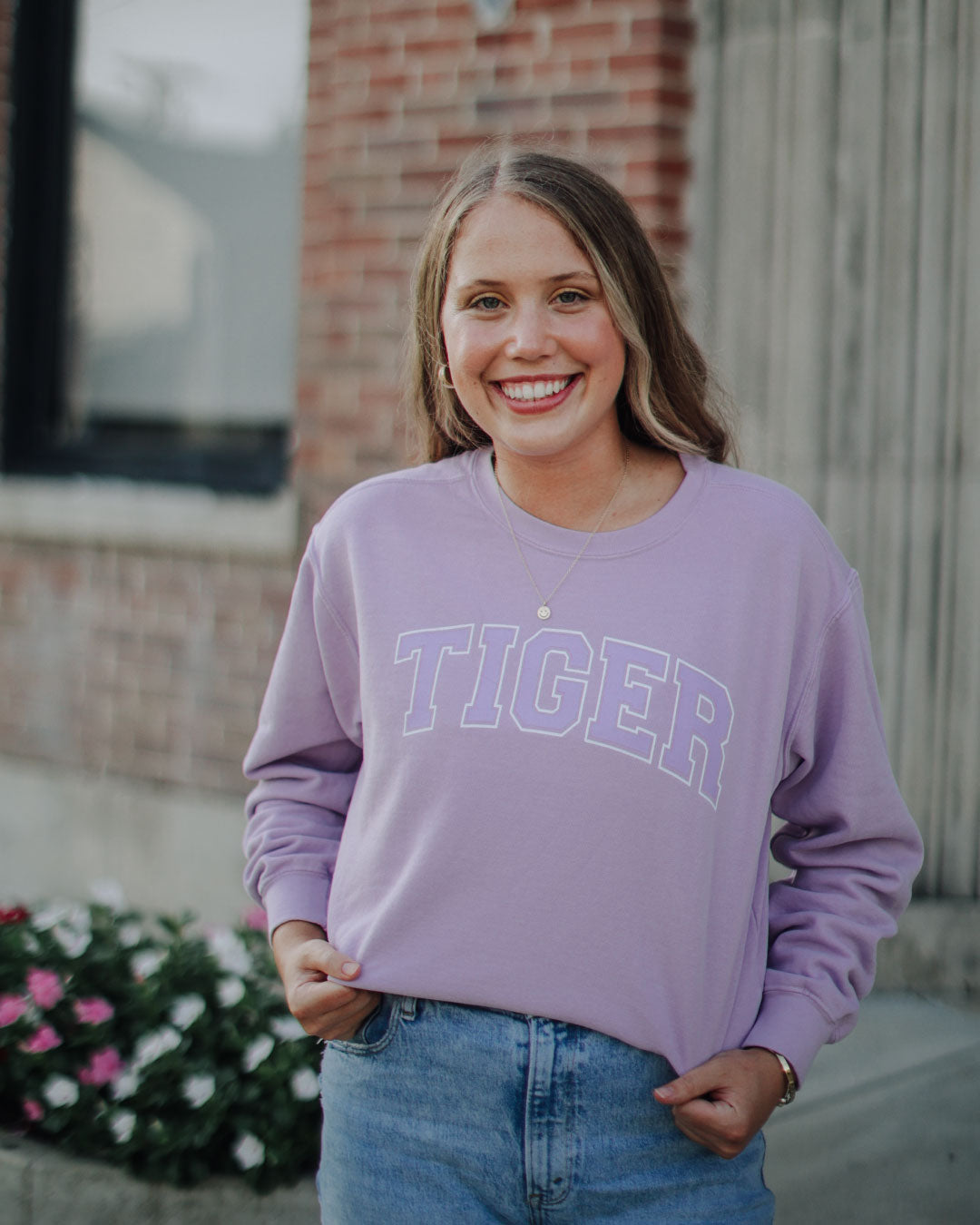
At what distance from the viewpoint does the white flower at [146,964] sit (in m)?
3.26

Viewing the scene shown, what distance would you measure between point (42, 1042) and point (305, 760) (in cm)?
146

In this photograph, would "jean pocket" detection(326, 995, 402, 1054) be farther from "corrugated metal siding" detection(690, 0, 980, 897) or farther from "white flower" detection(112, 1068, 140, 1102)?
"corrugated metal siding" detection(690, 0, 980, 897)

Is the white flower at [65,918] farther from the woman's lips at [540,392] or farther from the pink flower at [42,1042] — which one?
the woman's lips at [540,392]

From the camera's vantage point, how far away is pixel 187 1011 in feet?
10.1

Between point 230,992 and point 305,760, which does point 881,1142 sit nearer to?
point 230,992

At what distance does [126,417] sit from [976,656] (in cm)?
353

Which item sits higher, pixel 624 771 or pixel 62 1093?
pixel 624 771

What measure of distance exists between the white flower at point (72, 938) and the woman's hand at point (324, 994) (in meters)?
1.66

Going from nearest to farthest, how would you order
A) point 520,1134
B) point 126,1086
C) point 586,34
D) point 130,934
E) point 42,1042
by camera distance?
point 520,1134 < point 126,1086 < point 42,1042 < point 130,934 < point 586,34

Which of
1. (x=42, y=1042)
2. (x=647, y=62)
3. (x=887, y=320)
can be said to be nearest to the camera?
(x=42, y=1042)

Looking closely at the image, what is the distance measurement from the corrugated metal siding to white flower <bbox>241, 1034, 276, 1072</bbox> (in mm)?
1704

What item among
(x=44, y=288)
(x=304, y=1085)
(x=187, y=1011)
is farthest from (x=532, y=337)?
(x=44, y=288)

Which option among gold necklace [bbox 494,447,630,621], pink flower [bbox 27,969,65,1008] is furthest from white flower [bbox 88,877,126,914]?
gold necklace [bbox 494,447,630,621]

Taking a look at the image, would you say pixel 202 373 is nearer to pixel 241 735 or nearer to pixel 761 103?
pixel 241 735
